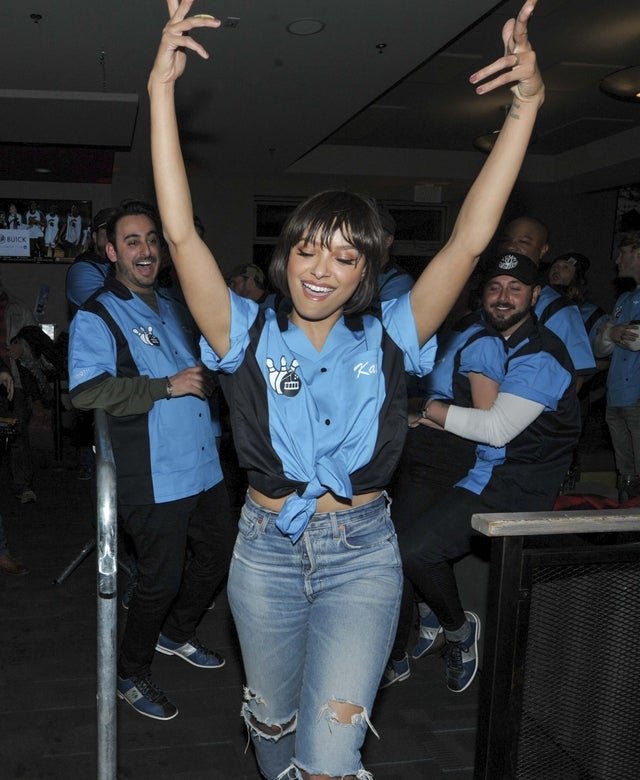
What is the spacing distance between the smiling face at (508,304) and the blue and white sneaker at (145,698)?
1.85 m

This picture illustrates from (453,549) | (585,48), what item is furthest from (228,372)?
(585,48)

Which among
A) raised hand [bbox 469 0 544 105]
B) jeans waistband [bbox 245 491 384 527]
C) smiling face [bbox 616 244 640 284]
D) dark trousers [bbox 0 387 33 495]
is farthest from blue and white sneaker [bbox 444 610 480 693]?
dark trousers [bbox 0 387 33 495]

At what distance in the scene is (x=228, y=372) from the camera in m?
1.78

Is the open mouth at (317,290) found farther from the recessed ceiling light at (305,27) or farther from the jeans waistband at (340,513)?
the recessed ceiling light at (305,27)

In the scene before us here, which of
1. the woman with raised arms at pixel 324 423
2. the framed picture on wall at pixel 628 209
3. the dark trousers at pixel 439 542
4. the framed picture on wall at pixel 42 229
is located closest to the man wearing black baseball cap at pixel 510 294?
the dark trousers at pixel 439 542

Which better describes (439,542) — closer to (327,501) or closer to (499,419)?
(499,419)

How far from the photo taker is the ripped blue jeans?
168 centimetres

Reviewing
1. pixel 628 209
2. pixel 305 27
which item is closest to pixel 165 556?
pixel 305 27

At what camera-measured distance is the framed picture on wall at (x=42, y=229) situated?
33.5 feet

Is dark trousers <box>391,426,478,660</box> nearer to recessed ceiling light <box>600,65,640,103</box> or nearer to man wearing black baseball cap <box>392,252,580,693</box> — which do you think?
man wearing black baseball cap <box>392,252,580,693</box>

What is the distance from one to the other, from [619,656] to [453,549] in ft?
3.24

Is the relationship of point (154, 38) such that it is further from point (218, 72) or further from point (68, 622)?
point (68, 622)

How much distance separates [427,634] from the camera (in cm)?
331

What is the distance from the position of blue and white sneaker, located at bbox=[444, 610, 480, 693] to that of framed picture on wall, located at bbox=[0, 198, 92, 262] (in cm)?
850
